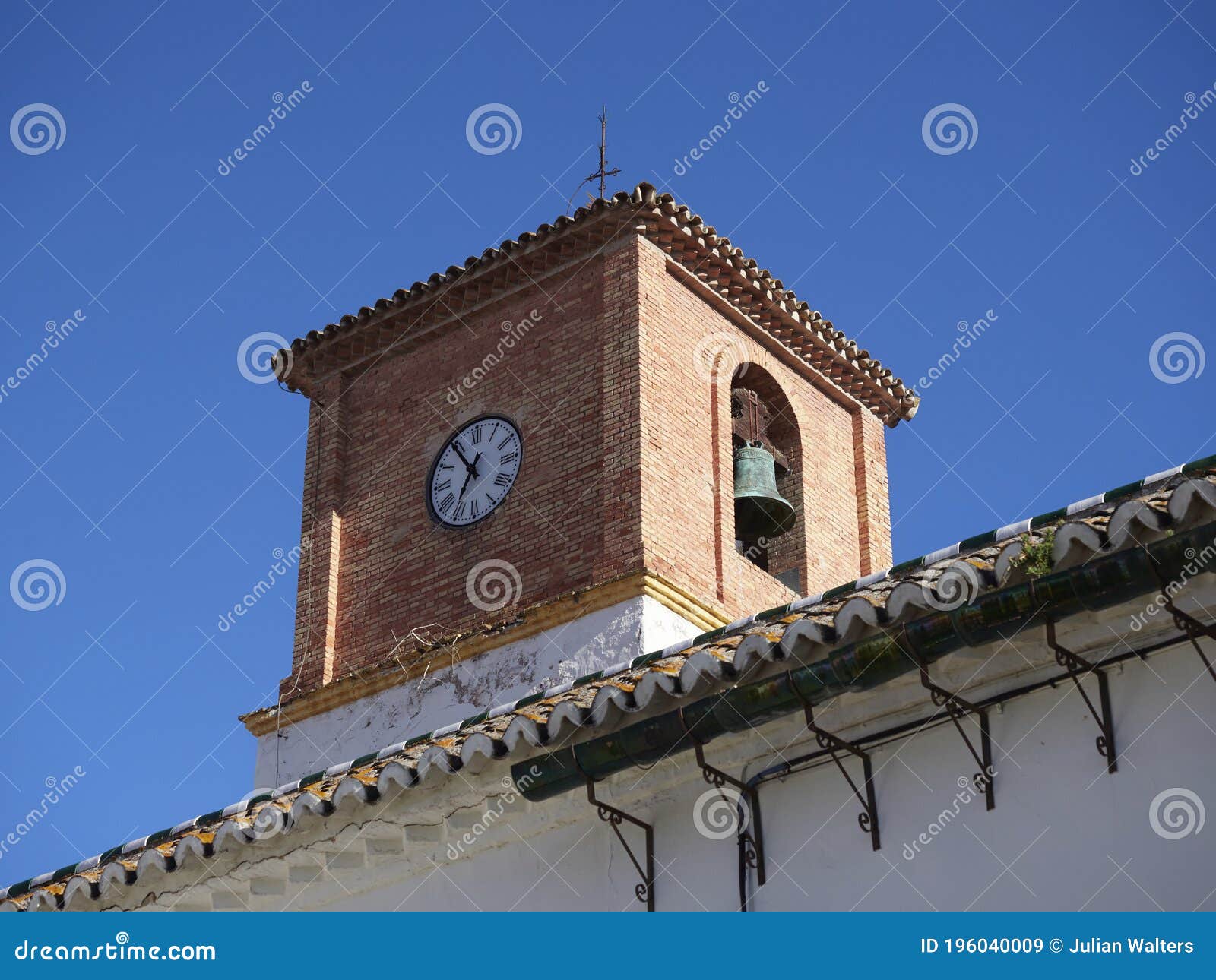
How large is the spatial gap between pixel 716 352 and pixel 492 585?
2.33 metres

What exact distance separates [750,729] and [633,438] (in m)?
5.17

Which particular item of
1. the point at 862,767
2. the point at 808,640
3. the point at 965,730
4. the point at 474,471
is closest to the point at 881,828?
the point at 862,767

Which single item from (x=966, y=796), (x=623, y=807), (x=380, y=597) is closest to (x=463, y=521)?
(x=380, y=597)

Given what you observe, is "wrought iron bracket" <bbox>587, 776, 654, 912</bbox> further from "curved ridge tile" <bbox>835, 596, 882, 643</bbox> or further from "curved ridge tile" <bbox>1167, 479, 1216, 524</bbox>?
"curved ridge tile" <bbox>1167, 479, 1216, 524</bbox>

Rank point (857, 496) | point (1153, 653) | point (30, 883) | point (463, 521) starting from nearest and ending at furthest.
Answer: point (1153, 653)
point (30, 883)
point (463, 521)
point (857, 496)

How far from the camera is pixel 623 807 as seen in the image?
26.0 feet

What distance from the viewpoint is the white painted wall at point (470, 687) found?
1179cm

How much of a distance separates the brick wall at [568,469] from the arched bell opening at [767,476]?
0.07 metres

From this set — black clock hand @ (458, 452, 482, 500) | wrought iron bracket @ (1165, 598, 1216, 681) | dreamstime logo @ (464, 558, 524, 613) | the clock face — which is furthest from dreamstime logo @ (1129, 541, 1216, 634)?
black clock hand @ (458, 452, 482, 500)

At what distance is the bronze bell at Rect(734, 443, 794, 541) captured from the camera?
43.2ft

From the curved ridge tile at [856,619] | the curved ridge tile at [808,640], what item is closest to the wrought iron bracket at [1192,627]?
the curved ridge tile at [856,619]

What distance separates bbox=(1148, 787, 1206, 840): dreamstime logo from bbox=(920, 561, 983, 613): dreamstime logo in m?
0.88

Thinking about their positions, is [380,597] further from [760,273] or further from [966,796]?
[966,796]

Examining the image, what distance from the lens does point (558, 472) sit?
12.8 metres
